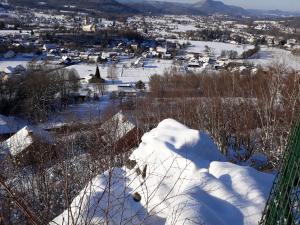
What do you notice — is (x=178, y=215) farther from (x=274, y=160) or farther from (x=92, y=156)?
(x=274, y=160)

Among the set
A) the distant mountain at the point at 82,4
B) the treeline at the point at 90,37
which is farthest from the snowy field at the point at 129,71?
the distant mountain at the point at 82,4

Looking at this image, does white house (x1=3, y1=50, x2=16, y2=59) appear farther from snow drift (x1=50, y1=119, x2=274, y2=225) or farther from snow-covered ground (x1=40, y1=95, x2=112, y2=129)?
snow drift (x1=50, y1=119, x2=274, y2=225)

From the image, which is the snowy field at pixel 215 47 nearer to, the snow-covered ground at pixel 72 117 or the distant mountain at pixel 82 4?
the snow-covered ground at pixel 72 117

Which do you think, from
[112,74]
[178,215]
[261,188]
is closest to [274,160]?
[261,188]

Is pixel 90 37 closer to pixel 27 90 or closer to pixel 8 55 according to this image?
pixel 8 55

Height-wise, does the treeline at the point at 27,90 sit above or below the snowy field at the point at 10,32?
above

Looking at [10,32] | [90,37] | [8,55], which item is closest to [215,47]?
[90,37]
